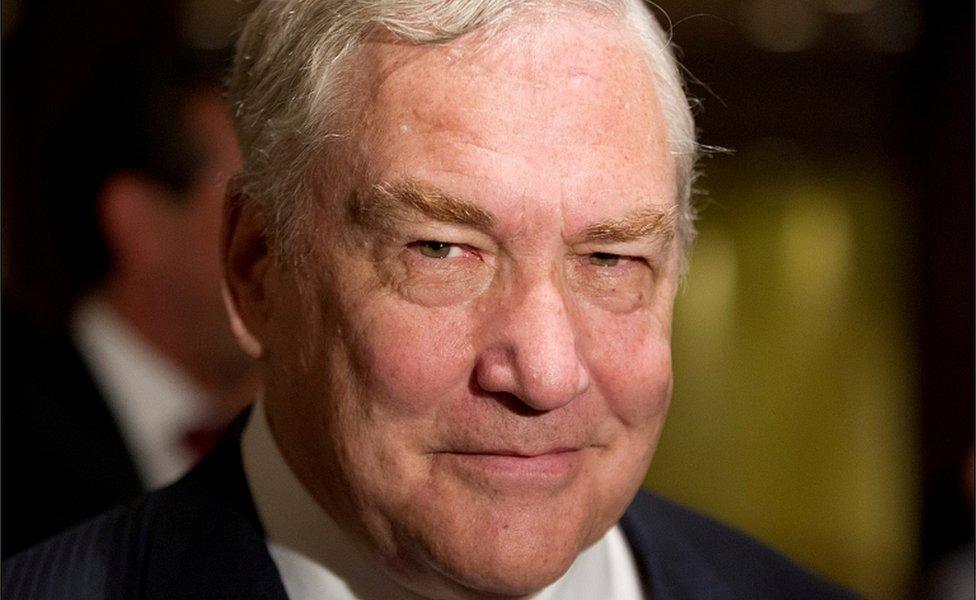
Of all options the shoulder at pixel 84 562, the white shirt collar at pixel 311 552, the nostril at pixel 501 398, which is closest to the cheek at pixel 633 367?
the nostril at pixel 501 398

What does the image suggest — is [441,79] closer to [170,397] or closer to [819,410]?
[170,397]

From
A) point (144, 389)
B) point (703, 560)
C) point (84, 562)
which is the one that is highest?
point (84, 562)

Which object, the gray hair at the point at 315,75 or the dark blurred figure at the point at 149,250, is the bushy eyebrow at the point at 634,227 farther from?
the dark blurred figure at the point at 149,250

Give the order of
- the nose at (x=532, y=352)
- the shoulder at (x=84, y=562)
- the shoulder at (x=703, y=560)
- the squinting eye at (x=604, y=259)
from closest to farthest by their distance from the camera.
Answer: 1. the nose at (x=532, y=352)
2. the squinting eye at (x=604, y=259)
3. the shoulder at (x=84, y=562)
4. the shoulder at (x=703, y=560)

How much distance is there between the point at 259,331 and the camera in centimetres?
144

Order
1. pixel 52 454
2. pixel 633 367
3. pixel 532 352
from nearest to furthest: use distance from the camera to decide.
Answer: pixel 532 352
pixel 633 367
pixel 52 454

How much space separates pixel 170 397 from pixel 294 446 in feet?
5.62

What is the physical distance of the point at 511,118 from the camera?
1208 mm

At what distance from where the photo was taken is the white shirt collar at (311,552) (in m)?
1.39

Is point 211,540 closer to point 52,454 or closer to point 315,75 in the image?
point 315,75

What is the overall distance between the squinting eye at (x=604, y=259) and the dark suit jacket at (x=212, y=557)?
1.56 ft

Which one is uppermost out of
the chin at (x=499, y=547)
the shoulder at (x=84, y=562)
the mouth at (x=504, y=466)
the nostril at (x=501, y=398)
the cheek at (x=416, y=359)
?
the cheek at (x=416, y=359)

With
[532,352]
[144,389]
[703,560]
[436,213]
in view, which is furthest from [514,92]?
[144,389]

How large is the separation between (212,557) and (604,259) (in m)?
→ 0.60
